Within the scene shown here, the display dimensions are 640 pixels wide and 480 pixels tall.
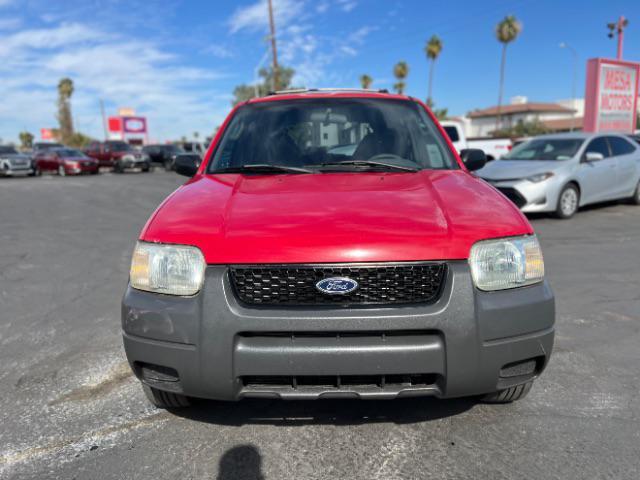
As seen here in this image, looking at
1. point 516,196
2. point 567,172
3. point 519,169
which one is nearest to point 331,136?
point 516,196

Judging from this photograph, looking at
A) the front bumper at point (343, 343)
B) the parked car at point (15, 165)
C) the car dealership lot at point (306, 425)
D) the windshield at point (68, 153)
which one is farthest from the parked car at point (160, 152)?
the front bumper at point (343, 343)

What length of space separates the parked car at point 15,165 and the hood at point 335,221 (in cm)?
2702

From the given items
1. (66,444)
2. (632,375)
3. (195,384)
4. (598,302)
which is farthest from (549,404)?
(66,444)

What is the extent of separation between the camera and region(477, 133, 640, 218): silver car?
879cm

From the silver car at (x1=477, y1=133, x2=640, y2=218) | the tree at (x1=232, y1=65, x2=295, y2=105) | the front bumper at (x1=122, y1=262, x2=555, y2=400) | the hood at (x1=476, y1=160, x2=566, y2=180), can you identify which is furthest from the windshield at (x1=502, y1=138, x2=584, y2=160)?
the tree at (x1=232, y1=65, x2=295, y2=105)

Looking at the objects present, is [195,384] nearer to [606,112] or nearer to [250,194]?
[250,194]

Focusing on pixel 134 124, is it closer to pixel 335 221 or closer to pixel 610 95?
pixel 610 95

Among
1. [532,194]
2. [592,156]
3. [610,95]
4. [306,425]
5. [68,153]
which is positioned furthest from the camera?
[68,153]

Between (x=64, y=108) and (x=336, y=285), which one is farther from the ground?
(x=64, y=108)

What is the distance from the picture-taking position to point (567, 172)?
8.98m

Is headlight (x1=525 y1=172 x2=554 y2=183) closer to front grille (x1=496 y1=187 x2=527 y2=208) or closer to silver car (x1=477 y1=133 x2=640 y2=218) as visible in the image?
silver car (x1=477 y1=133 x2=640 y2=218)

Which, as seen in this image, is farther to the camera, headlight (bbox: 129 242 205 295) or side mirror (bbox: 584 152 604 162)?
side mirror (bbox: 584 152 604 162)

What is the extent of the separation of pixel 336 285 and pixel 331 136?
5.71ft

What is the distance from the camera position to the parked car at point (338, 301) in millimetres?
2021
